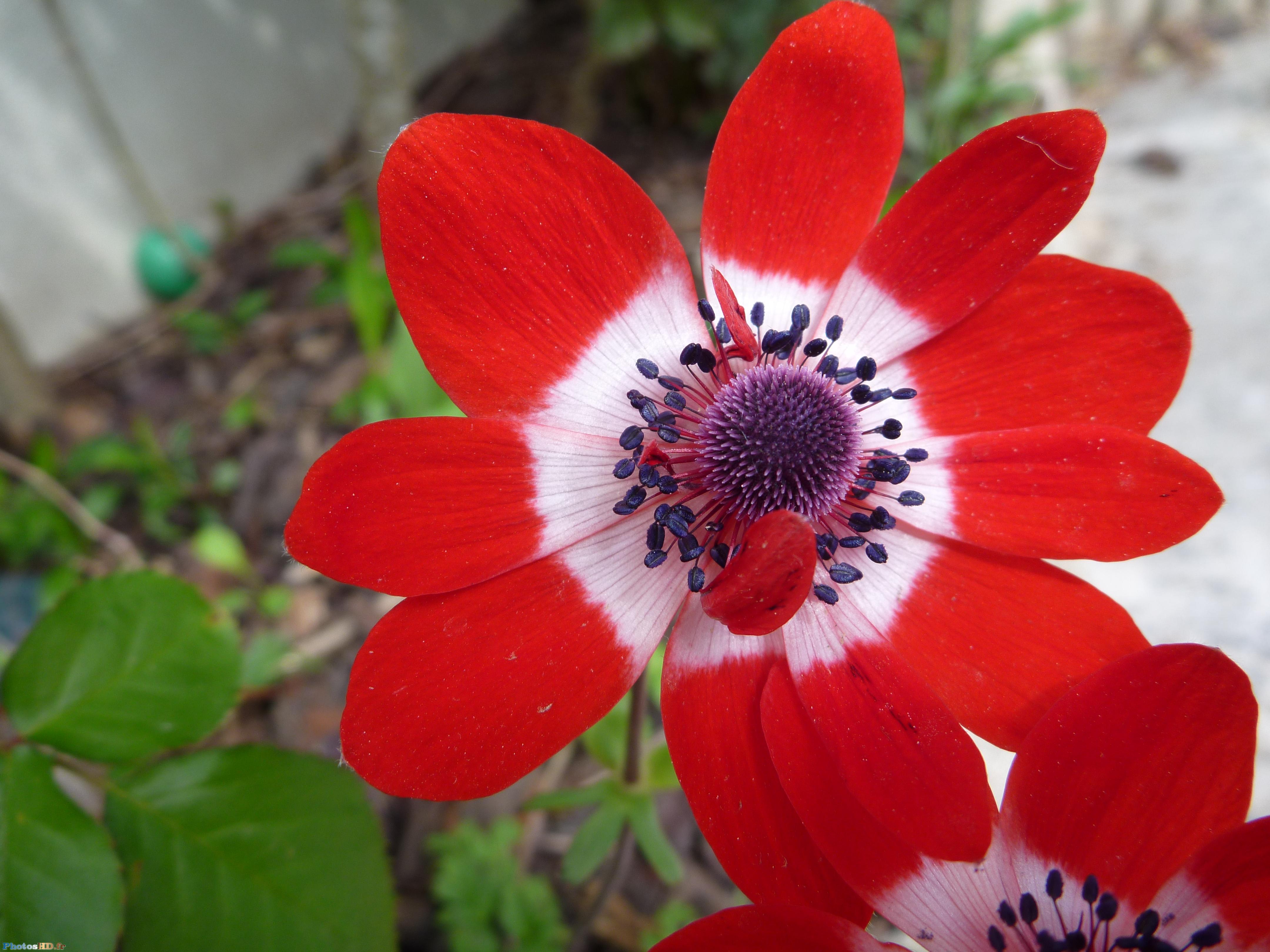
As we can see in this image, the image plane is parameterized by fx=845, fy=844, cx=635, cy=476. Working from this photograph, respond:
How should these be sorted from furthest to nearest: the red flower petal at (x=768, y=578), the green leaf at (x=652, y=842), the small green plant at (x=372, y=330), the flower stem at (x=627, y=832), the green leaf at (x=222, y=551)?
1. the green leaf at (x=222, y=551)
2. the small green plant at (x=372, y=330)
3. the green leaf at (x=652, y=842)
4. the flower stem at (x=627, y=832)
5. the red flower petal at (x=768, y=578)

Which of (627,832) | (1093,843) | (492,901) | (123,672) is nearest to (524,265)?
(123,672)

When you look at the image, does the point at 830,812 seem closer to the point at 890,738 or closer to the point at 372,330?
the point at 890,738

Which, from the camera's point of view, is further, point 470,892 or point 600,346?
point 470,892

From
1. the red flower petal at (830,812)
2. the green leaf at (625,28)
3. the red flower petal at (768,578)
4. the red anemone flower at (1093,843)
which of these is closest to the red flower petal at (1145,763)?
the red anemone flower at (1093,843)

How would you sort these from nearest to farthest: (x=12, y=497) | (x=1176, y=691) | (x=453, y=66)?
(x=1176, y=691), (x=12, y=497), (x=453, y=66)

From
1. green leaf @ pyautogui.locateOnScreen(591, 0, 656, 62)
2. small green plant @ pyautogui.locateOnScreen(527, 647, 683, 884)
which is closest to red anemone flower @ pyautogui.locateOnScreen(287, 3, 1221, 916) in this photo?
small green plant @ pyautogui.locateOnScreen(527, 647, 683, 884)

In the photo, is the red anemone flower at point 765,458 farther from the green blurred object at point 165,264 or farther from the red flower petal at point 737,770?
the green blurred object at point 165,264

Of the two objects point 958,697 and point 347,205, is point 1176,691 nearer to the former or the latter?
point 958,697

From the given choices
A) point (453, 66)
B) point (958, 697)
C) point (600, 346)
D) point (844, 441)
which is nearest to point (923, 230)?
point (844, 441)
